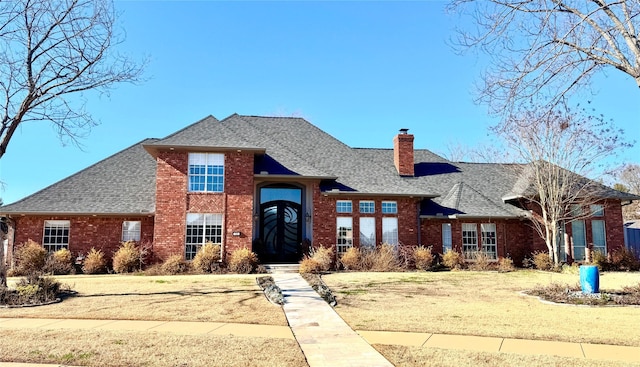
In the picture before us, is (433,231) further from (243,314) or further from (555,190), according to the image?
(243,314)

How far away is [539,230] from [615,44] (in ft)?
46.3

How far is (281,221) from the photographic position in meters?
22.7

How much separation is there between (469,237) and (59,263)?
Answer: 19079 millimetres

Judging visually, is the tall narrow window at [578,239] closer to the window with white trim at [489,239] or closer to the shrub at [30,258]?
the window with white trim at [489,239]

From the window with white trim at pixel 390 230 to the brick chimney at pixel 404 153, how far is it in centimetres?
404

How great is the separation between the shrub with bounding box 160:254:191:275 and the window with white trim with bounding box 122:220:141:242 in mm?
2893

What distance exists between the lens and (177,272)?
1819 centimetres

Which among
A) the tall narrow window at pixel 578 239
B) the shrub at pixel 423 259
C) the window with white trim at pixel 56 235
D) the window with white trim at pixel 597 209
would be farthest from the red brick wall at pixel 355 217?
the window with white trim at pixel 56 235

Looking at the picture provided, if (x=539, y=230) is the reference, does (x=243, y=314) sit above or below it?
below

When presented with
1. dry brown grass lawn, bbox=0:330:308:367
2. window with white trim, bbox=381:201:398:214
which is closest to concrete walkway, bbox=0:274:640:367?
dry brown grass lawn, bbox=0:330:308:367

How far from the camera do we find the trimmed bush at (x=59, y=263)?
18.6 metres

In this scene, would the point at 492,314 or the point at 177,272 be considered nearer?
the point at 492,314

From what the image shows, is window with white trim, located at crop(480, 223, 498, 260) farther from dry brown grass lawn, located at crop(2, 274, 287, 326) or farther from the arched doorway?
dry brown grass lawn, located at crop(2, 274, 287, 326)

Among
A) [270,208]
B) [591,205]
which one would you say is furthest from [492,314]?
[591,205]
